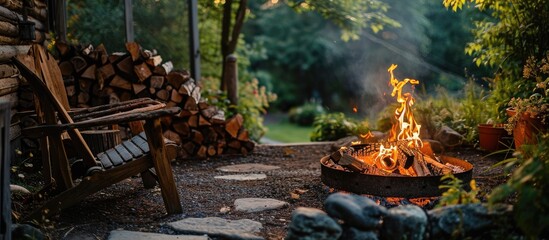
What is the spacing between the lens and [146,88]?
6168 mm

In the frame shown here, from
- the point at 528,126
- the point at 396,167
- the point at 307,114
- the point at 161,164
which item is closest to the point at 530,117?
the point at 528,126

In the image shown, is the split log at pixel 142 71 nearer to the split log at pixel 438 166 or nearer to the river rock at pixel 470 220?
the split log at pixel 438 166

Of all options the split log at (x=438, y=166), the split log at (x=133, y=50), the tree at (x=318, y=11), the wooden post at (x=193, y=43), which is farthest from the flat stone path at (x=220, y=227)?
the tree at (x=318, y=11)

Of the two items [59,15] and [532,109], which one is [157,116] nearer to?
[532,109]

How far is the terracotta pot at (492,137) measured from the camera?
19.3 feet

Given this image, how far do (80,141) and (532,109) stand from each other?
3.44m

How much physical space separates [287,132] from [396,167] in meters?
9.02

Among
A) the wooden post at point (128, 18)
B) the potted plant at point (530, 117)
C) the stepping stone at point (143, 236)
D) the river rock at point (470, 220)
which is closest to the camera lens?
the river rock at point (470, 220)

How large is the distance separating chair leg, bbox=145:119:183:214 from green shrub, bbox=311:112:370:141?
3.77m

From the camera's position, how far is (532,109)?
4.70 meters

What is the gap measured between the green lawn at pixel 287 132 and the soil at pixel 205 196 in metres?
5.55

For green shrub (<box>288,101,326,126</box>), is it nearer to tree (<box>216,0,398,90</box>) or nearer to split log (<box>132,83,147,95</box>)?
tree (<box>216,0,398,90</box>)

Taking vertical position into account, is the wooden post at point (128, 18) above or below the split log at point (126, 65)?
above

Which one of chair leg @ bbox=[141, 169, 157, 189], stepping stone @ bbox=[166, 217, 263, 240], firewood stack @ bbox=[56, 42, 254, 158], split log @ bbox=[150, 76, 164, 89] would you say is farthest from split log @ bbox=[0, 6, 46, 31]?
stepping stone @ bbox=[166, 217, 263, 240]
